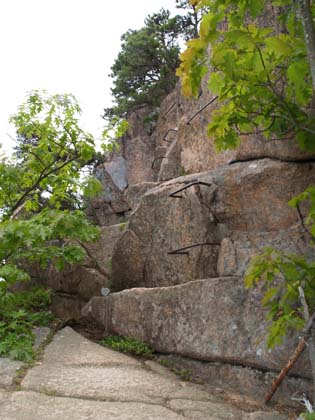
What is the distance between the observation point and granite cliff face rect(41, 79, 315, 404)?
471 centimetres

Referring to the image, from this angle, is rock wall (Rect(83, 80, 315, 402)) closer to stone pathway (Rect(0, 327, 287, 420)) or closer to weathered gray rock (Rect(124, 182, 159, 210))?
stone pathway (Rect(0, 327, 287, 420))

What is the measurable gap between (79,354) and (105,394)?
163 centimetres

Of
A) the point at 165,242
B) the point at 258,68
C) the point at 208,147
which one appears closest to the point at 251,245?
the point at 165,242

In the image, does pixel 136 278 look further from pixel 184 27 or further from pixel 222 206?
pixel 184 27

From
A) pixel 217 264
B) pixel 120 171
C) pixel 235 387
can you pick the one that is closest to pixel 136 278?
pixel 217 264

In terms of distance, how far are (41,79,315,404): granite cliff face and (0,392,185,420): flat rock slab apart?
4.43 feet

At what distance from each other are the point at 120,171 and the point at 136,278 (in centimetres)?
1640

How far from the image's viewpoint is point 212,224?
6148mm

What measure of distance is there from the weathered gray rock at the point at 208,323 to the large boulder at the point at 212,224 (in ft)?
1.66

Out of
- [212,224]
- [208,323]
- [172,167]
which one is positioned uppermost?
[172,167]

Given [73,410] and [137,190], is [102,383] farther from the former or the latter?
[137,190]

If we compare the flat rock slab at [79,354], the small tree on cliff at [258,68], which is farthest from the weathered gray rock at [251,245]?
the flat rock slab at [79,354]

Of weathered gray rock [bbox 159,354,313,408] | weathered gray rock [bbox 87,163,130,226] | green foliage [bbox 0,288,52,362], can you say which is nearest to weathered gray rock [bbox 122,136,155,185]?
weathered gray rock [bbox 87,163,130,226]

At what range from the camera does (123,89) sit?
24.0 meters
